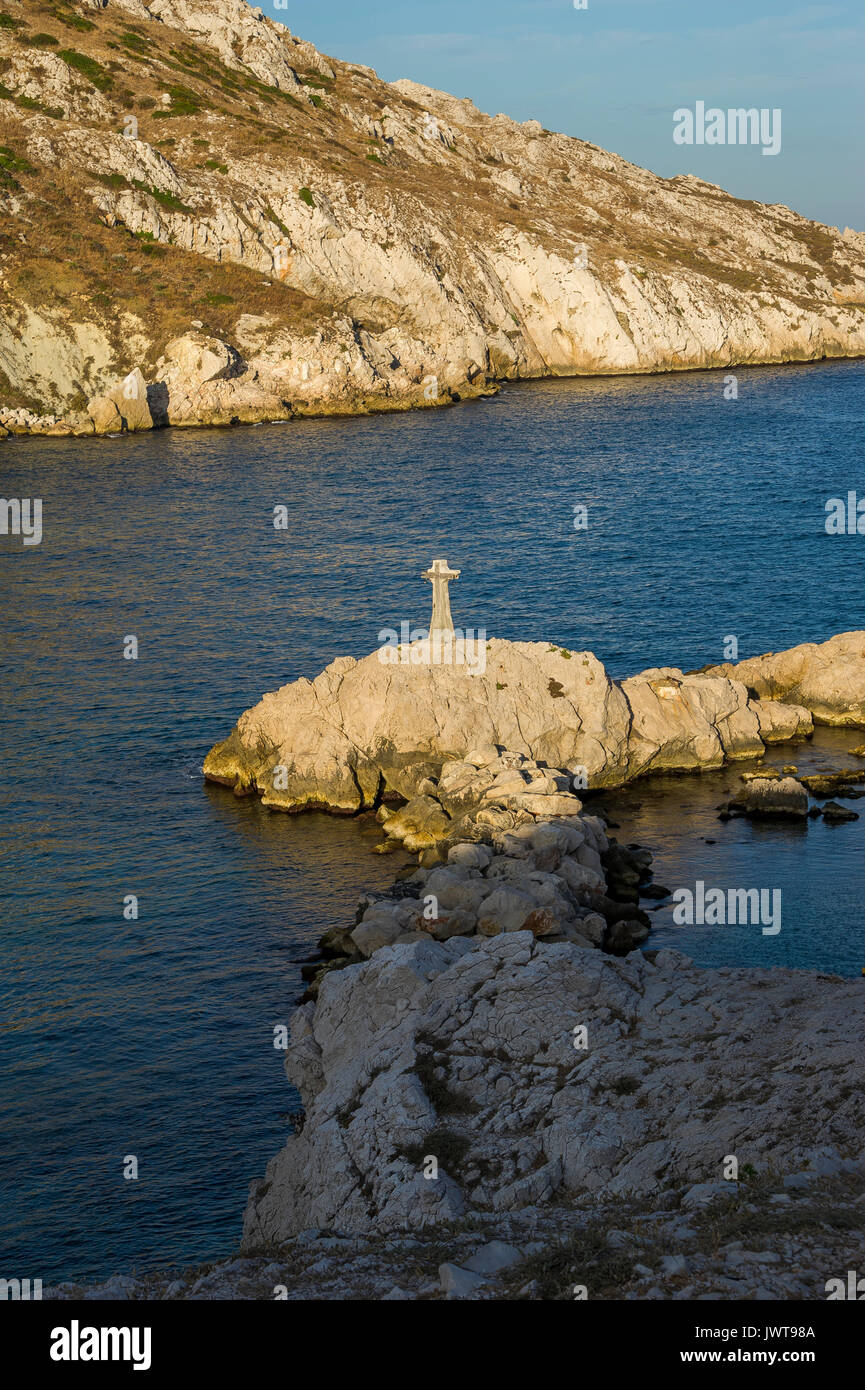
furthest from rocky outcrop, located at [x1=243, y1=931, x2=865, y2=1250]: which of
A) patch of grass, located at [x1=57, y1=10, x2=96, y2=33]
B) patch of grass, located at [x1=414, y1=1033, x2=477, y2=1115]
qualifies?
patch of grass, located at [x1=57, y1=10, x2=96, y2=33]

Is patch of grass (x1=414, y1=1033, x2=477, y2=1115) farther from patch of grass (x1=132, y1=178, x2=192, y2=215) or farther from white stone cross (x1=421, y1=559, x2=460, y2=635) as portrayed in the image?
patch of grass (x1=132, y1=178, x2=192, y2=215)

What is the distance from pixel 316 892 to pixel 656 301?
490 ft

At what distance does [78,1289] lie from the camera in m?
18.4

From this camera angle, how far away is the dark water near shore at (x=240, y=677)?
29844mm

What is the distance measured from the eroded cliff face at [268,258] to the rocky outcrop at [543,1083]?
112270mm

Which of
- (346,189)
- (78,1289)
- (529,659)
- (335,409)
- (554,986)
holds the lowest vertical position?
(78,1289)

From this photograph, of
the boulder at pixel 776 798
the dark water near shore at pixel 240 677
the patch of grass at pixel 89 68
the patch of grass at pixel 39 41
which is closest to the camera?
the dark water near shore at pixel 240 677

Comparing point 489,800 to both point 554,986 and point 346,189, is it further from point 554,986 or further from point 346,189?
point 346,189

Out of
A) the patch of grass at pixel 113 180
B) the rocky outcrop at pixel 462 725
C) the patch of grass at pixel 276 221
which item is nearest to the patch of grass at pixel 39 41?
the patch of grass at pixel 113 180

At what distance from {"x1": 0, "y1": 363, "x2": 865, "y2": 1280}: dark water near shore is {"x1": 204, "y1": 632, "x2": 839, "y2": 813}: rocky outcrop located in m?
1.48

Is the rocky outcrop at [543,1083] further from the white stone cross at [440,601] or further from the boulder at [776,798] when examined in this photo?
the white stone cross at [440,601]
